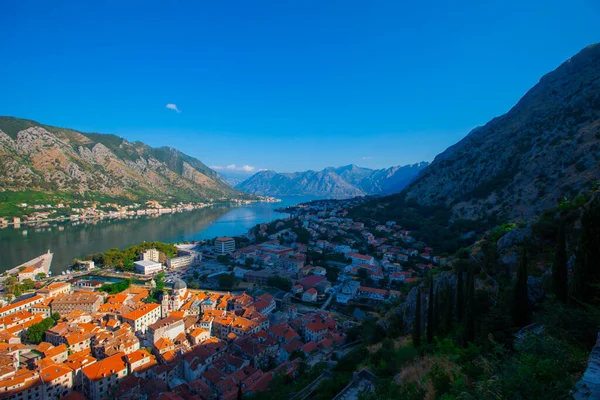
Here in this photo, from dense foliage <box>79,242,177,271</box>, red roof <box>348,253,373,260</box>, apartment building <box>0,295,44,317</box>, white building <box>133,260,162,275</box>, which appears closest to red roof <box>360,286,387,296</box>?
red roof <box>348,253,373,260</box>

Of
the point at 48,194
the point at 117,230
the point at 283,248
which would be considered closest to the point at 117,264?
the point at 283,248

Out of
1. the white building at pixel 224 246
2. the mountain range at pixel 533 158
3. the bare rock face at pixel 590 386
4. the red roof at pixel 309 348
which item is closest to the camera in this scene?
the bare rock face at pixel 590 386

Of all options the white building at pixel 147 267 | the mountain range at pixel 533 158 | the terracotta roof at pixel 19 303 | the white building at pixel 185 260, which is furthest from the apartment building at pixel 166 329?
the mountain range at pixel 533 158

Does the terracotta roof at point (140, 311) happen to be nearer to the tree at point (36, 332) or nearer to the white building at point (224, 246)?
the tree at point (36, 332)

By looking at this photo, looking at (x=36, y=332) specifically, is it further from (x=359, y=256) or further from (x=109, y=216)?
(x=109, y=216)

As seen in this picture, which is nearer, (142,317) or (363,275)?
(142,317)

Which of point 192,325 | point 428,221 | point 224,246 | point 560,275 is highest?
point 560,275

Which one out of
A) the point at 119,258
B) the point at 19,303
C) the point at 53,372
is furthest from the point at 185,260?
the point at 53,372
